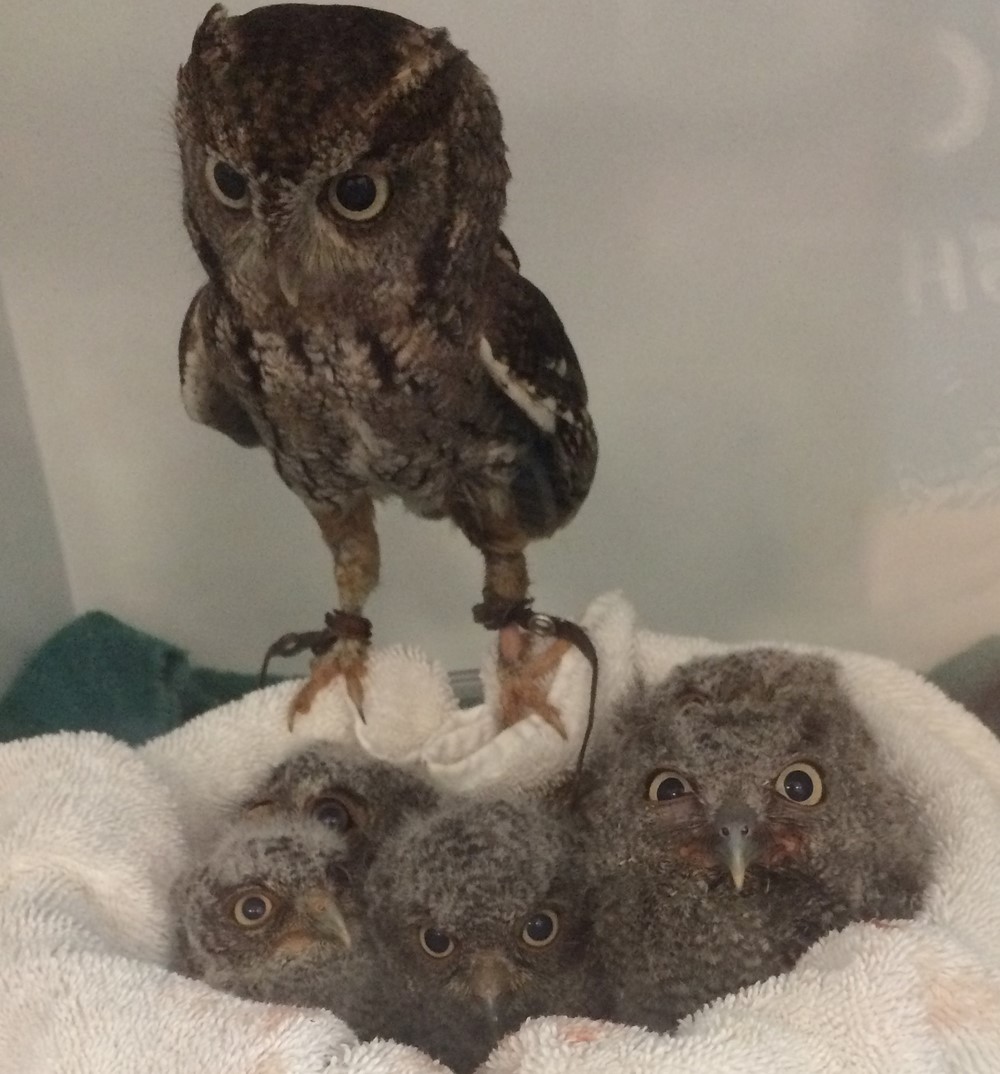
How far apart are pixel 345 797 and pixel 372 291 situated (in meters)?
0.48

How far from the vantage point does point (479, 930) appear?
891 mm

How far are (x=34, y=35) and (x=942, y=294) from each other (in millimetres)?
1087

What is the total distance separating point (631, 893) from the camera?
35.5 inches

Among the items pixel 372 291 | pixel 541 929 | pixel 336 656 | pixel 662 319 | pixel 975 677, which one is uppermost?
pixel 372 291

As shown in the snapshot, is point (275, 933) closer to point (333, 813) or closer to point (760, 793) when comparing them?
point (333, 813)

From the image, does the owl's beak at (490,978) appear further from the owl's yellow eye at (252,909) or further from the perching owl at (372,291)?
the perching owl at (372,291)

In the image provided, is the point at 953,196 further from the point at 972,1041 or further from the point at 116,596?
the point at 116,596

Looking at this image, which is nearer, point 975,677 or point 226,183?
point 226,183

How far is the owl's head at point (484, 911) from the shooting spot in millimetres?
888

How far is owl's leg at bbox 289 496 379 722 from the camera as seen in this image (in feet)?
3.88

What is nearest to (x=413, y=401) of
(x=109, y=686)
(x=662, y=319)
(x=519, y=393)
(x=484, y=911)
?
(x=519, y=393)

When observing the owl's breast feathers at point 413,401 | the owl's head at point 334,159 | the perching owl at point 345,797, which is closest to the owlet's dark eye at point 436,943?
the perching owl at point 345,797

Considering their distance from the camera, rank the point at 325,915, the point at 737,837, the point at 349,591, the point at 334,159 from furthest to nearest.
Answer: the point at 349,591
the point at 325,915
the point at 737,837
the point at 334,159

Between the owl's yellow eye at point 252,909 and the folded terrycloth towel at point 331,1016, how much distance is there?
75mm
